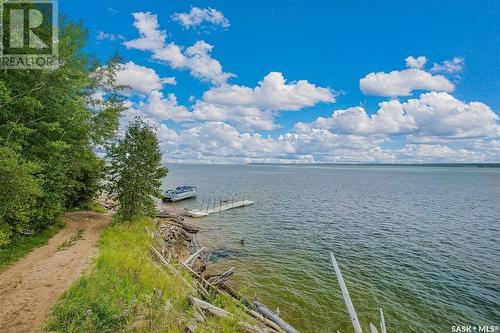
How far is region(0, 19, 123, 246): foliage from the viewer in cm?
1414

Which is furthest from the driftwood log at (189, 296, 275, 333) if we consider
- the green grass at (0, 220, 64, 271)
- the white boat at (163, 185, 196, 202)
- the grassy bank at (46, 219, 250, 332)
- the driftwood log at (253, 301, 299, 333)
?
the white boat at (163, 185, 196, 202)

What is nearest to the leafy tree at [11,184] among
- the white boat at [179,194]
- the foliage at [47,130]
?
the foliage at [47,130]

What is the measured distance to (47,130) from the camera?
62.3 ft

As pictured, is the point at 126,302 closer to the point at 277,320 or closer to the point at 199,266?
the point at 277,320

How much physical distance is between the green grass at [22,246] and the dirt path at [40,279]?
38cm

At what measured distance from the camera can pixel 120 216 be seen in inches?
966

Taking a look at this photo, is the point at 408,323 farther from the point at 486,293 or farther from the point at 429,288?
the point at 486,293

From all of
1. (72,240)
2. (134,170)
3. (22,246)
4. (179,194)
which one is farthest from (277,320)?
(179,194)

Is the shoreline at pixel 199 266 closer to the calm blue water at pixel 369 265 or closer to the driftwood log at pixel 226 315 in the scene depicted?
the driftwood log at pixel 226 315

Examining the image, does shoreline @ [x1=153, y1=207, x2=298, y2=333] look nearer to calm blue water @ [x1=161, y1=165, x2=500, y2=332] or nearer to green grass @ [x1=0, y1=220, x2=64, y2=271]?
calm blue water @ [x1=161, y1=165, x2=500, y2=332]

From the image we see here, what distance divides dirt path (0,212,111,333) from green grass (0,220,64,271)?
0.38m

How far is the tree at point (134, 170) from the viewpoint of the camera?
2398 cm

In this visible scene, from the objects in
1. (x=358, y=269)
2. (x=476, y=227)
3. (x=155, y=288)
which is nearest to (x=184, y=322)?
(x=155, y=288)

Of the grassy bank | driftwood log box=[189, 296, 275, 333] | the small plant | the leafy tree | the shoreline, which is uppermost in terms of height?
the leafy tree
